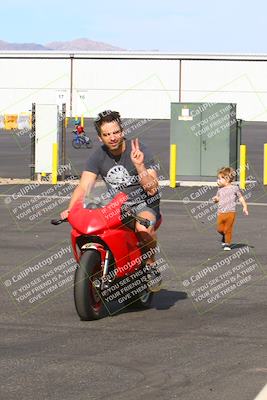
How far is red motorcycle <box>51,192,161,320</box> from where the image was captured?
947 cm

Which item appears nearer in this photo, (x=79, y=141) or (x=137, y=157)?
(x=137, y=157)

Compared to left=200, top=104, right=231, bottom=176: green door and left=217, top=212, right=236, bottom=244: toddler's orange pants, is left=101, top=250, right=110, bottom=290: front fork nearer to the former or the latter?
left=217, top=212, right=236, bottom=244: toddler's orange pants

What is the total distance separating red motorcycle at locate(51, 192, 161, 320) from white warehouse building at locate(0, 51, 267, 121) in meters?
75.2

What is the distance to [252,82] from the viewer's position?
85125 millimetres

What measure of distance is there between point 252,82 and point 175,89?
5.99 m

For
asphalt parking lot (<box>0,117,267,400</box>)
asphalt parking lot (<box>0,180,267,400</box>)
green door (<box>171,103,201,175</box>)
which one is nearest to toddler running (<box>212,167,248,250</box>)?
asphalt parking lot (<box>0,117,267,400</box>)

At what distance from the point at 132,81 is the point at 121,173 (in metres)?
78.0

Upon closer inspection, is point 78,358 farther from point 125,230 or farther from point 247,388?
point 125,230

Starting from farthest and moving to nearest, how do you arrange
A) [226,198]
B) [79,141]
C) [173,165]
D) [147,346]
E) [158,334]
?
[79,141], [173,165], [226,198], [158,334], [147,346]

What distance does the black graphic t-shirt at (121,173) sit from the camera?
9.97m

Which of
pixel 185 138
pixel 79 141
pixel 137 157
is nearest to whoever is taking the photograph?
pixel 137 157

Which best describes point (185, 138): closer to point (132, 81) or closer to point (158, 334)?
point (158, 334)

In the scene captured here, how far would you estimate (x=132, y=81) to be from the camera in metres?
87.4

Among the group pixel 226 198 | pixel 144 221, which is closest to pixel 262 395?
pixel 144 221
